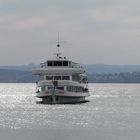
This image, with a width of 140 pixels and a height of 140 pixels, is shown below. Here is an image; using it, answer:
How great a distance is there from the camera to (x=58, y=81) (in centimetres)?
11856

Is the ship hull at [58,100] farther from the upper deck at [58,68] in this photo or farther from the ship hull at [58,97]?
the upper deck at [58,68]

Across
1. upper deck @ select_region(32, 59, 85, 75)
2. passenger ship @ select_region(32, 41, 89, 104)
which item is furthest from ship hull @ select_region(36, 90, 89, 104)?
upper deck @ select_region(32, 59, 85, 75)

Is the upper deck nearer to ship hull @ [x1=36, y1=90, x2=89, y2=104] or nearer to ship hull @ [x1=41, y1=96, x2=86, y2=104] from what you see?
ship hull @ [x1=36, y1=90, x2=89, y2=104]

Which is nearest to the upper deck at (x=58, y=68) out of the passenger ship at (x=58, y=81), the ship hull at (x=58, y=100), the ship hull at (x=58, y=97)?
the passenger ship at (x=58, y=81)

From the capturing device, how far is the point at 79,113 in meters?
106

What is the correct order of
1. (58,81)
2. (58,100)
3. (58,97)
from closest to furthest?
(58,81)
(58,97)
(58,100)

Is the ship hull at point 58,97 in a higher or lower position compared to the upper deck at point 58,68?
lower

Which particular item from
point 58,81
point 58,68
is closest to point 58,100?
point 58,81

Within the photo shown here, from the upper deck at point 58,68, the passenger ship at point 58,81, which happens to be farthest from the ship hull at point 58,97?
the upper deck at point 58,68

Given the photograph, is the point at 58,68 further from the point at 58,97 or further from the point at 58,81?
the point at 58,97


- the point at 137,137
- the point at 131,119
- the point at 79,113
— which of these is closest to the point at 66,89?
the point at 79,113

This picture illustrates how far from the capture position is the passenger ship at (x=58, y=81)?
390 feet

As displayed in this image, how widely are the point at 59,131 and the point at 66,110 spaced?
37.0 m

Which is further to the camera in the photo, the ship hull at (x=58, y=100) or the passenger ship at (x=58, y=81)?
the ship hull at (x=58, y=100)
